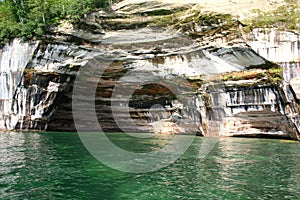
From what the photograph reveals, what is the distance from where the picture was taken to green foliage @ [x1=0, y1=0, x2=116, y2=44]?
967 inches

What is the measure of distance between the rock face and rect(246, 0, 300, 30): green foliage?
62.2 inches

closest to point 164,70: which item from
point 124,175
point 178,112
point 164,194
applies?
point 178,112

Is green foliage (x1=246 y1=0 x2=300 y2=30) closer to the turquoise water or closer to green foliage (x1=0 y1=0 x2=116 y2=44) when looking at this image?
the turquoise water

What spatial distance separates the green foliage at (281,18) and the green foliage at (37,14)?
12612 millimetres

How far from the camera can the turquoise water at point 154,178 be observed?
8.14 meters

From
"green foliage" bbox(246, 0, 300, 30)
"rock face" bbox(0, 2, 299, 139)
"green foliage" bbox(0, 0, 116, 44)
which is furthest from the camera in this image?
"green foliage" bbox(0, 0, 116, 44)

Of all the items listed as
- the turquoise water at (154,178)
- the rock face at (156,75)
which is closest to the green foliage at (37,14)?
the rock face at (156,75)

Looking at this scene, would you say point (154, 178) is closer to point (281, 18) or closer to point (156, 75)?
point (281, 18)

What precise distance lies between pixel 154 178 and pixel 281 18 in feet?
52.3

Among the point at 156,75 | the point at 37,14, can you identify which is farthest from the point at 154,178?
the point at 37,14

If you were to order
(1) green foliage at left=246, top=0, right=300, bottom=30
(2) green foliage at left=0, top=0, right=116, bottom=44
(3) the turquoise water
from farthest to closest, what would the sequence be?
(2) green foliage at left=0, top=0, right=116, bottom=44
(1) green foliage at left=246, top=0, right=300, bottom=30
(3) the turquoise water

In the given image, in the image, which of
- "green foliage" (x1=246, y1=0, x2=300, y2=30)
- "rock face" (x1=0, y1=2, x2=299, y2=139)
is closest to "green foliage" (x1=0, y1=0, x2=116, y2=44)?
"rock face" (x1=0, y1=2, x2=299, y2=139)

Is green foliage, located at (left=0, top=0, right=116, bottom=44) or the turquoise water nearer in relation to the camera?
the turquoise water

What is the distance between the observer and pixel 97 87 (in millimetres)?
28578
